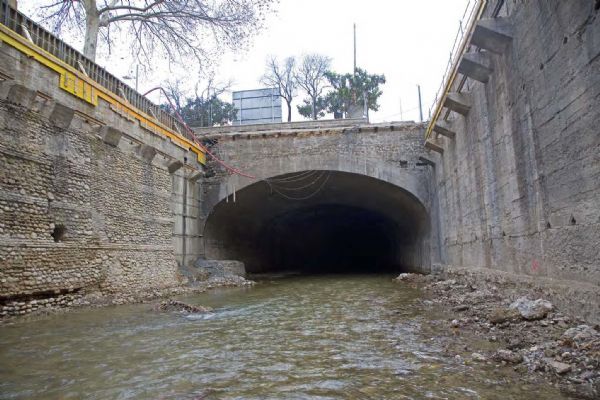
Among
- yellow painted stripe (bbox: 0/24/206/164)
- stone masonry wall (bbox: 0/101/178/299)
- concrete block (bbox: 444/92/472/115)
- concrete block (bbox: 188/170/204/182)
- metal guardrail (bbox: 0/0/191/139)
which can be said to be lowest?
stone masonry wall (bbox: 0/101/178/299)

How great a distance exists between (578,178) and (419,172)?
11120 mm

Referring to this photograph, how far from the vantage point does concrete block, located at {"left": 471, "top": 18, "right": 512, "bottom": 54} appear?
7.22m

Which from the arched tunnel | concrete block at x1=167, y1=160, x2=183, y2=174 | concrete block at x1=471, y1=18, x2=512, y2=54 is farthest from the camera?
the arched tunnel

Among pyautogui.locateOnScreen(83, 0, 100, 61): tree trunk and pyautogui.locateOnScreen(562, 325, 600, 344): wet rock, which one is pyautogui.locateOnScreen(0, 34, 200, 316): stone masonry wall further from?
pyautogui.locateOnScreen(562, 325, 600, 344): wet rock

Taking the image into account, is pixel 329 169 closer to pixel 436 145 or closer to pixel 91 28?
pixel 436 145

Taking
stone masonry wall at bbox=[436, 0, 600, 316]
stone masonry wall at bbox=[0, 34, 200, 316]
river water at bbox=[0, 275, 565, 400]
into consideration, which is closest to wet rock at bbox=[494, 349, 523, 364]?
river water at bbox=[0, 275, 565, 400]

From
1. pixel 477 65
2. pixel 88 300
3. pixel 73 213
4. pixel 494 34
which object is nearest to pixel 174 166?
pixel 73 213

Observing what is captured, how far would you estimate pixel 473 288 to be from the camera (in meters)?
9.70

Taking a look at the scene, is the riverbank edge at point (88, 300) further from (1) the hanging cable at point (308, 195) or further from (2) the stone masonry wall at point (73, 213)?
(1) the hanging cable at point (308, 195)

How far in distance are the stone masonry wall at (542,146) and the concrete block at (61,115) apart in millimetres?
8967

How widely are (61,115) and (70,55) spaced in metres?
2.00

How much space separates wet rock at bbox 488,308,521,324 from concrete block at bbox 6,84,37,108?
931 centimetres

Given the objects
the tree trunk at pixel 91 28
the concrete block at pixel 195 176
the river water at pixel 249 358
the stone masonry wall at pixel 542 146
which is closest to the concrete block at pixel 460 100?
the stone masonry wall at pixel 542 146

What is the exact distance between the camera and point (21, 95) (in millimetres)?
8523
